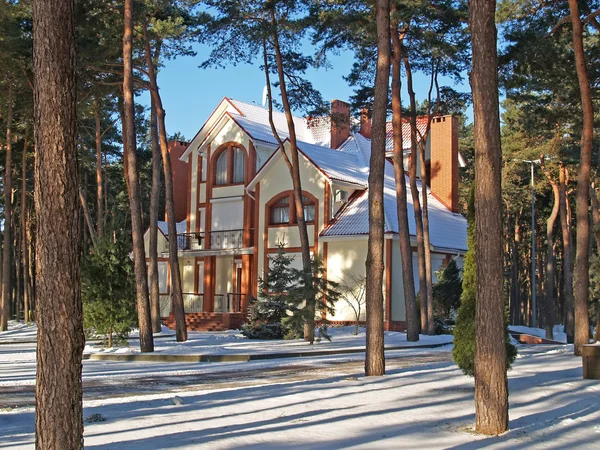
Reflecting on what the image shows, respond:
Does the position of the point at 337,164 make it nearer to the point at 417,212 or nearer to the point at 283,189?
the point at 283,189

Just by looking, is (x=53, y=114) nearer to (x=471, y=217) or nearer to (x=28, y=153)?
(x=471, y=217)

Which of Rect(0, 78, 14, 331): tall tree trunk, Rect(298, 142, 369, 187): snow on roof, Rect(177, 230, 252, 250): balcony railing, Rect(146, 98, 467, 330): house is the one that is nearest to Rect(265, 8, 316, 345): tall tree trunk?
Rect(146, 98, 467, 330): house

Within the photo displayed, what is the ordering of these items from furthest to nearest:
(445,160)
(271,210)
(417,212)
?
(445,160)
(271,210)
(417,212)

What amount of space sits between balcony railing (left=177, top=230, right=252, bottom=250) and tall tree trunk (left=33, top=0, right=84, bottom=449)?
3273cm

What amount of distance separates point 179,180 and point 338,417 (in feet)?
124

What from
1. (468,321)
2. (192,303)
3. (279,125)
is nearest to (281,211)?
(192,303)

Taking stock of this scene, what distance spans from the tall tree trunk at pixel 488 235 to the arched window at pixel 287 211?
26287mm

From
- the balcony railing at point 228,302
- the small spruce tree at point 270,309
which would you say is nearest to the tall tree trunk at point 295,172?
the small spruce tree at point 270,309

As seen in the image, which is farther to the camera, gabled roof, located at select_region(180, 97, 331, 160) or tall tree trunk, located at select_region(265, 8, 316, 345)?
gabled roof, located at select_region(180, 97, 331, 160)

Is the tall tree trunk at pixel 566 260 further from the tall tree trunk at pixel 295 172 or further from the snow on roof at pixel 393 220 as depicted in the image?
the tall tree trunk at pixel 295 172

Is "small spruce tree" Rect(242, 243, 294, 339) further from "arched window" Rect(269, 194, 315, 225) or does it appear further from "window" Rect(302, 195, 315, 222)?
"arched window" Rect(269, 194, 315, 225)

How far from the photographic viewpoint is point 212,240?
132 ft

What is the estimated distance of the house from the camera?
1348 inches

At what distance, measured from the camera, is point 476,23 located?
9.59 m
